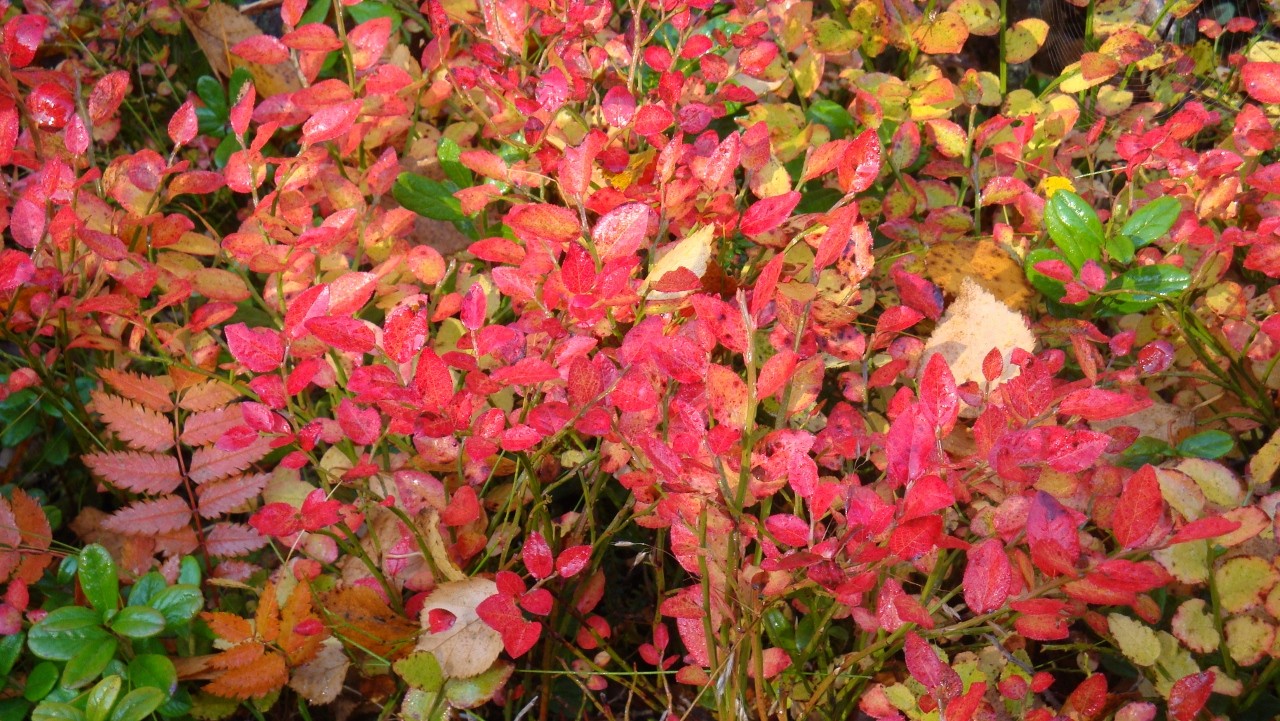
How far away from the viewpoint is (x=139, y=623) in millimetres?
868

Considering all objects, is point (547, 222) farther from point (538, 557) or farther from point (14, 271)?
point (14, 271)

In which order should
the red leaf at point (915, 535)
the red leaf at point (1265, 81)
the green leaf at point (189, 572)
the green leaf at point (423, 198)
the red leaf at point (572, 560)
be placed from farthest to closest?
the green leaf at point (423, 198), the red leaf at point (1265, 81), the green leaf at point (189, 572), the red leaf at point (572, 560), the red leaf at point (915, 535)

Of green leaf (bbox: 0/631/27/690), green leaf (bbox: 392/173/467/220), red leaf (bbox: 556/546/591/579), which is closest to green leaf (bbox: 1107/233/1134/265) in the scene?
red leaf (bbox: 556/546/591/579)

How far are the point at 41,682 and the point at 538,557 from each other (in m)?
0.49

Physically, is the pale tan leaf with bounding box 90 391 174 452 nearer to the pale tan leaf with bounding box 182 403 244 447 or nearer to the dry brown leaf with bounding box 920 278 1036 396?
the pale tan leaf with bounding box 182 403 244 447

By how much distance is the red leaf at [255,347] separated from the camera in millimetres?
876

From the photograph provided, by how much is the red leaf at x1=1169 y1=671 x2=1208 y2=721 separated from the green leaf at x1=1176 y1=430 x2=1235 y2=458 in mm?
283

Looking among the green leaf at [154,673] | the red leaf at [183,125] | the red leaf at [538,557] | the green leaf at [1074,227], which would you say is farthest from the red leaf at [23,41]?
the green leaf at [1074,227]

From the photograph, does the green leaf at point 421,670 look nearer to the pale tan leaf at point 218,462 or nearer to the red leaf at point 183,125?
the pale tan leaf at point 218,462

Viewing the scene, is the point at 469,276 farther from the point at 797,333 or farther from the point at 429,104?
the point at 797,333

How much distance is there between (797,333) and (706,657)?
304 mm

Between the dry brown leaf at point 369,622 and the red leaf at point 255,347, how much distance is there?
24 centimetres

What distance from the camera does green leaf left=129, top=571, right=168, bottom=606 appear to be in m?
0.94

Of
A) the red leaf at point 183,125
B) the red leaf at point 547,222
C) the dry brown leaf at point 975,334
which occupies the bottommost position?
the dry brown leaf at point 975,334
